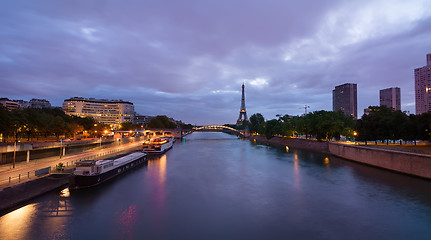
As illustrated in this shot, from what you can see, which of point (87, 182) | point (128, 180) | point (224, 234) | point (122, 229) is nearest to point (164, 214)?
point (122, 229)

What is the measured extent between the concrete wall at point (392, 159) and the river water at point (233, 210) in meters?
1.67

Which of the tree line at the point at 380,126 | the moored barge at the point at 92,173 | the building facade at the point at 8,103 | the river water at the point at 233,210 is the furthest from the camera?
the building facade at the point at 8,103

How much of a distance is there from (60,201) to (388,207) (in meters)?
31.9

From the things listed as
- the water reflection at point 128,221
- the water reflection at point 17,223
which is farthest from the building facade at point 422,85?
the water reflection at point 17,223

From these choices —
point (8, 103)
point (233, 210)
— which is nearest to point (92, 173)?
point (233, 210)

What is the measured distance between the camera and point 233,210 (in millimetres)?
21906

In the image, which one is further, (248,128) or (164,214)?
(248,128)

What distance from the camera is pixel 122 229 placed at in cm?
1772

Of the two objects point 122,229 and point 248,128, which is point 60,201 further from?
point 248,128

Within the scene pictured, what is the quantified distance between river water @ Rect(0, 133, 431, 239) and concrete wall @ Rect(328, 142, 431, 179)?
5.49ft

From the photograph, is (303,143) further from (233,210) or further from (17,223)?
(17,223)

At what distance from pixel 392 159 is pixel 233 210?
3065 centimetres

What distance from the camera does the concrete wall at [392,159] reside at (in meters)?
31.6

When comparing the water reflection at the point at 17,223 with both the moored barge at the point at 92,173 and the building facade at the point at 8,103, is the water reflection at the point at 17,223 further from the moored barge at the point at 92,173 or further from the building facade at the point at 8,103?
the building facade at the point at 8,103
